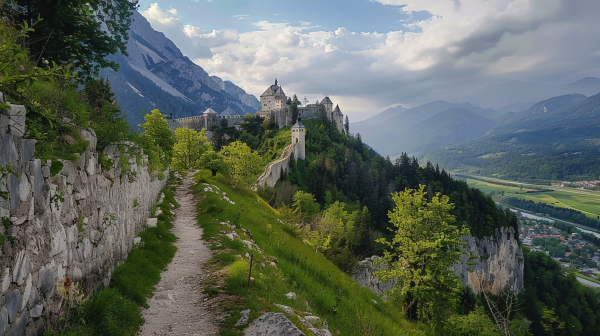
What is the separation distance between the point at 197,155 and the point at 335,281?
30.5 m

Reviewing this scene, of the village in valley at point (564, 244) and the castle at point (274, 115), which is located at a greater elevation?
the castle at point (274, 115)

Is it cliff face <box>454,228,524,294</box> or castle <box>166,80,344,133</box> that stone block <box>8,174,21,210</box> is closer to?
cliff face <box>454,228,524,294</box>

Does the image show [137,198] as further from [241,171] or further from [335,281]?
[241,171]

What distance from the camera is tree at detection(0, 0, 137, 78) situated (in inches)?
359

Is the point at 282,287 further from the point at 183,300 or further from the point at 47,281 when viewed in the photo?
the point at 47,281

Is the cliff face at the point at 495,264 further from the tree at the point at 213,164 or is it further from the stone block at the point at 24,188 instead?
the stone block at the point at 24,188

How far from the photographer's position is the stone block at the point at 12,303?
3.69 m

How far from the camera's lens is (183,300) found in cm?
784

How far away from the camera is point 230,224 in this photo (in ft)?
51.0

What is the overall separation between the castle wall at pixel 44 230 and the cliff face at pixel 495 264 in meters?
64.9

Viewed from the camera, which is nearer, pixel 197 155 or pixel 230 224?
pixel 230 224

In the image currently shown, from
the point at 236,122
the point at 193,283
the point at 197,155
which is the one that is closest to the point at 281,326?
the point at 193,283

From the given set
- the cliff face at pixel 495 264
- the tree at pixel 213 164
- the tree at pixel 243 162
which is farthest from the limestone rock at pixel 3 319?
the cliff face at pixel 495 264

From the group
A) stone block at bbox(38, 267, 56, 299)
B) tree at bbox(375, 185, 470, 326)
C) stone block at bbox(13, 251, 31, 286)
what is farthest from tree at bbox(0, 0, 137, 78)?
tree at bbox(375, 185, 470, 326)
